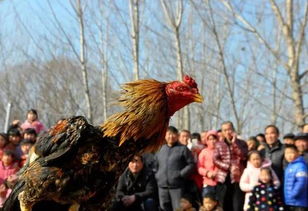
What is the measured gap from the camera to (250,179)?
26.6ft

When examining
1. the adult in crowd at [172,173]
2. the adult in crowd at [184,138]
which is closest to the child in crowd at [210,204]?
the adult in crowd at [172,173]

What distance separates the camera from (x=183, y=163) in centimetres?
857

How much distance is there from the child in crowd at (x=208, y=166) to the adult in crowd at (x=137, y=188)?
0.81 m

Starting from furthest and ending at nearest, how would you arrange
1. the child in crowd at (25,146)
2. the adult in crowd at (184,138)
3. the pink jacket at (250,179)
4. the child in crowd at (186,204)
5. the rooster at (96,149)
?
the adult in crowd at (184,138) < the child in crowd at (25,146) < the pink jacket at (250,179) < the child in crowd at (186,204) < the rooster at (96,149)

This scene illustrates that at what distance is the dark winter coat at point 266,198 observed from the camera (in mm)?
7824

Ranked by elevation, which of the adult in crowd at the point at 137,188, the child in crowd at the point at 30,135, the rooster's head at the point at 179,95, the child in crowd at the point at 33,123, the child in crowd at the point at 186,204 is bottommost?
the child in crowd at the point at 186,204

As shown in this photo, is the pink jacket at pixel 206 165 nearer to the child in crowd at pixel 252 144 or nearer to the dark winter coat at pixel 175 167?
the dark winter coat at pixel 175 167

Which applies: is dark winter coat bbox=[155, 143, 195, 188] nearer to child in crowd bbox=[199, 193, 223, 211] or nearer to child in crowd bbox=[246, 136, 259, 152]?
child in crowd bbox=[199, 193, 223, 211]

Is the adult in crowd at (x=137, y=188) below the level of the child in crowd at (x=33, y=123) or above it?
below

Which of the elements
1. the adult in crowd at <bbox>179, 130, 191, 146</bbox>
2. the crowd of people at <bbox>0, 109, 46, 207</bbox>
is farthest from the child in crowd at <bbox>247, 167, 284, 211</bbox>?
the crowd of people at <bbox>0, 109, 46, 207</bbox>

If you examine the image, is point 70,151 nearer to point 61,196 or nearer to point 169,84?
point 61,196

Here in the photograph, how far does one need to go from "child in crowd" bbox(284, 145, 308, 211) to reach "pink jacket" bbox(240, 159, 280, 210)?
0.68 ft

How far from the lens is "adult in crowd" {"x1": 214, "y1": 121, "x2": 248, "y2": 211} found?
27.5 feet

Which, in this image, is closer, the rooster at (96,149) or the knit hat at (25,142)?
the rooster at (96,149)
